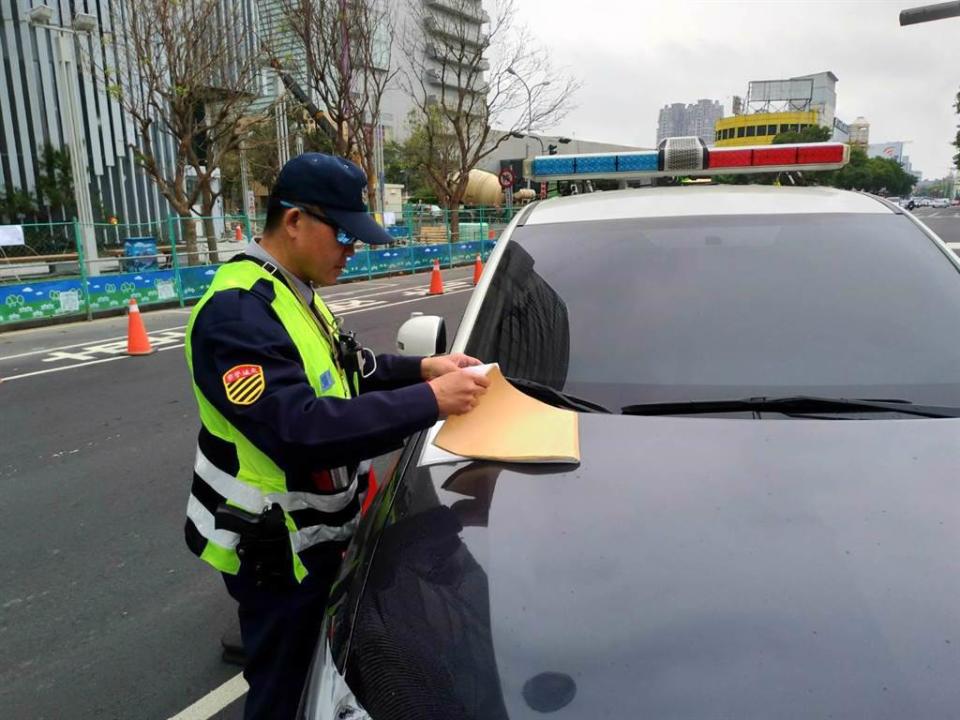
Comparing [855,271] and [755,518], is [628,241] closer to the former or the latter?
[855,271]

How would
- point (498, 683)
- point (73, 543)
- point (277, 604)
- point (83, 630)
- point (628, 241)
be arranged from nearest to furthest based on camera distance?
1. point (498, 683)
2. point (277, 604)
3. point (628, 241)
4. point (83, 630)
5. point (73, 543)

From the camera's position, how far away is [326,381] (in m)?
1.82

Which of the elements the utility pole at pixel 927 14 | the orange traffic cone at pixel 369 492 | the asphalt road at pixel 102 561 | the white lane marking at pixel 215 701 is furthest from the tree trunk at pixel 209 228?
the orange traffic cone at pixel 369 492

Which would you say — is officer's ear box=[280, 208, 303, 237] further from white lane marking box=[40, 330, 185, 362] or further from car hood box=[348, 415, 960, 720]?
white lane marking box=[40, 330, 185, 362]

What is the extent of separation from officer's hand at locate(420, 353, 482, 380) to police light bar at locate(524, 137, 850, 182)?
1848 mm

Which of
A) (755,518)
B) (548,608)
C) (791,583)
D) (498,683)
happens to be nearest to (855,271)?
(755,518)

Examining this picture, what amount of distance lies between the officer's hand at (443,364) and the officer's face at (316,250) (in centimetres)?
42

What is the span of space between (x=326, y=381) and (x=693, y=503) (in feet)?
3.11

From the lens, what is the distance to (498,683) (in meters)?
1.08

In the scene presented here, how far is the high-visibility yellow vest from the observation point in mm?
1702

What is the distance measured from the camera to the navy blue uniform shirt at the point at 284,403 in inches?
60.9

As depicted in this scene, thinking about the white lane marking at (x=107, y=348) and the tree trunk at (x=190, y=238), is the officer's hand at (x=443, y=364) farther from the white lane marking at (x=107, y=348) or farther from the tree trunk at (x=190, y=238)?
the tree trunk at (x=190, y=238)

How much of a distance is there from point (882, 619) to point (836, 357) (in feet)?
3.19

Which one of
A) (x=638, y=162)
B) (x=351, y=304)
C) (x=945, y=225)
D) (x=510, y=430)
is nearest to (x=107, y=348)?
(x=351, y=304)
